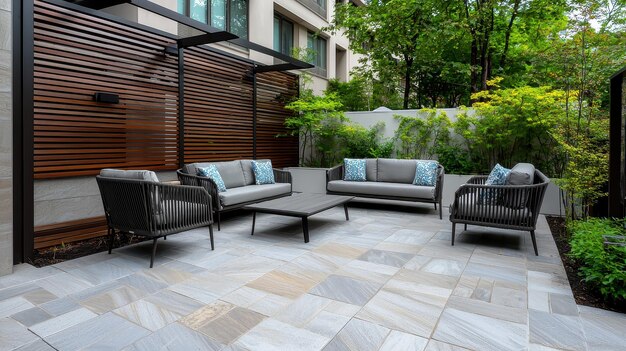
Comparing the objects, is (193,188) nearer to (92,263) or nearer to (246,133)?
(92,263)

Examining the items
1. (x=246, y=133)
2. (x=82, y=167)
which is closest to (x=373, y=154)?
A: (x=246, y=133)

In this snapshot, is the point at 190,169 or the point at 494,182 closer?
the point at 494,182

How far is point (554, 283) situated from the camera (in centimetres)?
312

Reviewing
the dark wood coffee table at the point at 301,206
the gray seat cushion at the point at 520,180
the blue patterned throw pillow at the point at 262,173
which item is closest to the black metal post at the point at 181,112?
the blue patterned throw pillow at the point at 262,173

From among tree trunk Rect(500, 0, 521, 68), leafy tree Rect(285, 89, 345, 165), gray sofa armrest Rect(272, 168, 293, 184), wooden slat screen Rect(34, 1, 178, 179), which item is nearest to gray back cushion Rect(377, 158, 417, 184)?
gray sofa armrest Rect(272, 168, 293, 184)

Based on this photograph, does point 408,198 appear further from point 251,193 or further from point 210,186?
Result: point 210,186

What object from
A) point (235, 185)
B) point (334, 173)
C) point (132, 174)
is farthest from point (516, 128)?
point (132, 174)

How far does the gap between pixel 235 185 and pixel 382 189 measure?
105 inches

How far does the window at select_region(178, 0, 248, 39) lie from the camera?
268 inches

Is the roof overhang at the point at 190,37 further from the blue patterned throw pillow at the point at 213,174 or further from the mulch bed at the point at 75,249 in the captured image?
the mulch bed at the point at 75,249

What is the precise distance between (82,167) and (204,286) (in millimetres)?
2851

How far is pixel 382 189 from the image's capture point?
6.52 metres

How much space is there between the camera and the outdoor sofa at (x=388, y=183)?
613 centimetres

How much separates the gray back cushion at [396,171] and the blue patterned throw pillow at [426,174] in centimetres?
27
